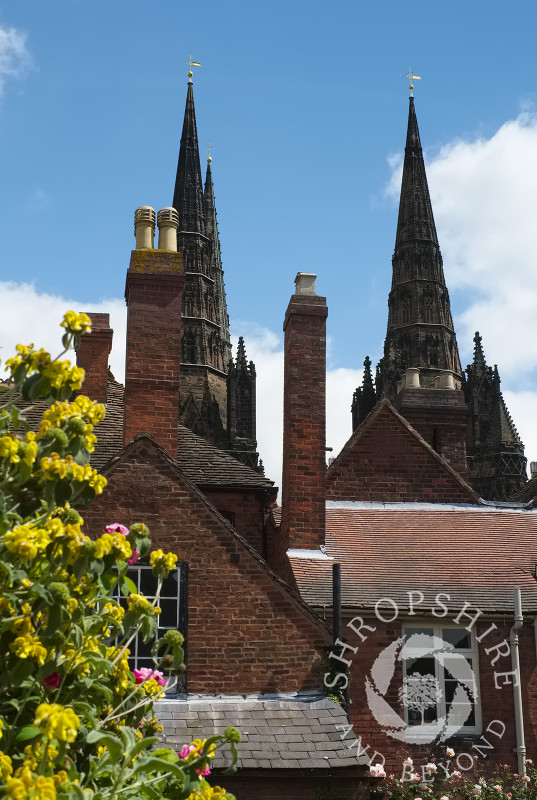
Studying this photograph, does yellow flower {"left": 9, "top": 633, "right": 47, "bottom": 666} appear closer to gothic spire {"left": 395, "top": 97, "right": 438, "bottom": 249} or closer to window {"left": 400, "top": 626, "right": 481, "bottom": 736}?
window {"left": 400, "top": 626, "right": 481, "bottom": 736}

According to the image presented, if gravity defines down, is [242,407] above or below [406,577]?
above

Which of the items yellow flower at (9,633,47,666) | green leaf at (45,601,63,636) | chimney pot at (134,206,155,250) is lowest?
yellow flower at (9,633,47,666)

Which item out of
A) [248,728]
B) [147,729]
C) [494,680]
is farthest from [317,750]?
[147,729]

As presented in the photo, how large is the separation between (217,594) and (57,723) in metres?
7.29

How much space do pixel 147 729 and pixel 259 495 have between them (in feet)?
32.6

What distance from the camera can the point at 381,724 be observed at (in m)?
12.6

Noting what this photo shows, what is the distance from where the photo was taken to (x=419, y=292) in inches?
2901

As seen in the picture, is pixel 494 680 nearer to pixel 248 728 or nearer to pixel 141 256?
pixel 248 728

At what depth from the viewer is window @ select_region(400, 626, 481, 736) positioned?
12688 millimetres

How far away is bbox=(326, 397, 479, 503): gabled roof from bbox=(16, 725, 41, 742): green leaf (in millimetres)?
12389

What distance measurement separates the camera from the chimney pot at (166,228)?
48.8 ft

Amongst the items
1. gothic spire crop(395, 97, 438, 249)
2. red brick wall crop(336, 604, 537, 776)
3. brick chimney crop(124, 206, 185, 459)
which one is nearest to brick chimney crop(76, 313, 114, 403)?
brick chimney crop(124, 206, 185, 459)

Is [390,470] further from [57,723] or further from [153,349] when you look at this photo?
[57,723]

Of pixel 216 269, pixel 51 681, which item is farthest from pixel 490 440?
pixel 51 681
